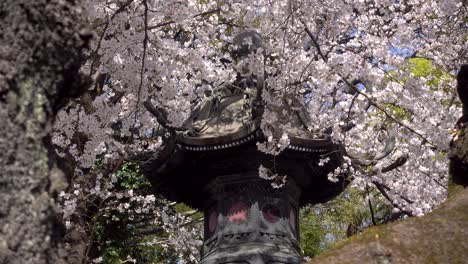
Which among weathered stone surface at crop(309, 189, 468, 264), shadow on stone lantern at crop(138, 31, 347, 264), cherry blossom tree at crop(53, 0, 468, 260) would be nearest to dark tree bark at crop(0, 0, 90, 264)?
weathered stone surface at crop(309, 189, 468, 264)

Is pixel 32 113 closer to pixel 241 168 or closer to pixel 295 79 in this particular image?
pixel 241 168

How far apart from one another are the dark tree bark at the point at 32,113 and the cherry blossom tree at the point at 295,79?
3.37 m

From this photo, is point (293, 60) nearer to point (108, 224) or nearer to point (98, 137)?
point (98, 137)

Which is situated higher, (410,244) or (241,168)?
(241,168)

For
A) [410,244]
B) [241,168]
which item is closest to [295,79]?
[241,168]

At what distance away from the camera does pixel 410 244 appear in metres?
2.07

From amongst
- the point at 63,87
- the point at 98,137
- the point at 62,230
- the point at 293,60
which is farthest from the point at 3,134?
the point at 293,60

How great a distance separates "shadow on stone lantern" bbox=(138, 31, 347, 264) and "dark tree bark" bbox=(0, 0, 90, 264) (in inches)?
195

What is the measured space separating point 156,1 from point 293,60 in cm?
209

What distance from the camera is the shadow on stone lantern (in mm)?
7066

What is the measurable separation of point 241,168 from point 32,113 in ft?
19.0

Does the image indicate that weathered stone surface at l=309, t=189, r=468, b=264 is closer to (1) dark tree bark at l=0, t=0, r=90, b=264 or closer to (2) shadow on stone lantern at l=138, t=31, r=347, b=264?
(1) dark tree bark at l=0, t=0, r=90, b=264

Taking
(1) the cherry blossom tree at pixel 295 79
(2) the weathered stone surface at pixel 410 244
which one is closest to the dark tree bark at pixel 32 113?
(2) the weathered stone surface at pixel 410 244

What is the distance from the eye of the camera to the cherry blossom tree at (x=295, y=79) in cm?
674
